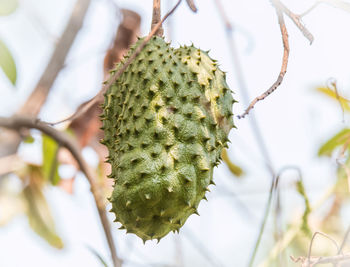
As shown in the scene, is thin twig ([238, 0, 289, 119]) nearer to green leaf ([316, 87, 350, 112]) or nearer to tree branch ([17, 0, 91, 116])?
green leaf ([316, 87, 350, 112])

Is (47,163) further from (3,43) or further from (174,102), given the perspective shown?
(174,102)

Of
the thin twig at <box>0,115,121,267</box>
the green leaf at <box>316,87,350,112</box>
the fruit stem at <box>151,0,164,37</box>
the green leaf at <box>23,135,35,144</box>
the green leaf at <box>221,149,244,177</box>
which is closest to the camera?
the fruit stem at <box>151,0,164,37</box>

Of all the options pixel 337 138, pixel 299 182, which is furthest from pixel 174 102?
pixel 337 138

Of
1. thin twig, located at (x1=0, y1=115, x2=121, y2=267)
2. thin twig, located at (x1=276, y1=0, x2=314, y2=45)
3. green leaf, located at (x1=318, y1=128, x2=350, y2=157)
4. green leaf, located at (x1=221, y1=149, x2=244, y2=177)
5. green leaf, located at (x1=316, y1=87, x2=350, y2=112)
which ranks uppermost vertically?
thin twig, located at (x1=276, y1=0, x2=314, y2=45)

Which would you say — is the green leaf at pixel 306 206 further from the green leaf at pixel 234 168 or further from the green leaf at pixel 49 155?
the green leaf at pixel 49 155

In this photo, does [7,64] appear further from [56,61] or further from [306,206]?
[306,206]

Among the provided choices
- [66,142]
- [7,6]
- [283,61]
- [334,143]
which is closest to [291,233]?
[334,143]

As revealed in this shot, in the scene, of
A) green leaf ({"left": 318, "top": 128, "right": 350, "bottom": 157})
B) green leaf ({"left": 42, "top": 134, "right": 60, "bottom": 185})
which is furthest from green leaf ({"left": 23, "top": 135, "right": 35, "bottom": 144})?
green leaf ({"left": 318, "top": 128, "right": 350, "bottom": 157})
